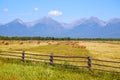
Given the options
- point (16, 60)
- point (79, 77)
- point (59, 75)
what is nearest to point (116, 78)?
point (79, 77)

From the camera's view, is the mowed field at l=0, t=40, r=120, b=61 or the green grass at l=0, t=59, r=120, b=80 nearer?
the green grass at l=0, t=59, r=120, b=80

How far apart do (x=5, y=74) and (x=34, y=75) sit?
2280 mm

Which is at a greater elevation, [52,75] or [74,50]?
Result: [52,75]

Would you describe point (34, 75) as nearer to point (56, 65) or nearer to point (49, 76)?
point (49, 76)

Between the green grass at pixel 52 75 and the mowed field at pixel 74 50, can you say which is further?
the mowed field at pixel 74 50

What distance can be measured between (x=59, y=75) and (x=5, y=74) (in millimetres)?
4414

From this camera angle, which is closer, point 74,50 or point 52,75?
point 52,75

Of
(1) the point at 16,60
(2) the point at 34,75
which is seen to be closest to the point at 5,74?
(2) the point at 34,75

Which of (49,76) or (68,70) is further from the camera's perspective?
(68,70)

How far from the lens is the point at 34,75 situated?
2436 cm

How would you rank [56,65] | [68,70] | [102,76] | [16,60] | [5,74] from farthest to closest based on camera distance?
[16,60] < [56,65] < [68,70] < [102,76] < [5,74]

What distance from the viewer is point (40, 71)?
26375 millimetres

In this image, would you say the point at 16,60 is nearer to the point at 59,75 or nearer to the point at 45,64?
the point at 45,64

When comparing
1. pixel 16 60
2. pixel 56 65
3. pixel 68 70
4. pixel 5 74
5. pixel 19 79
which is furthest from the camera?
pixel 16 60
